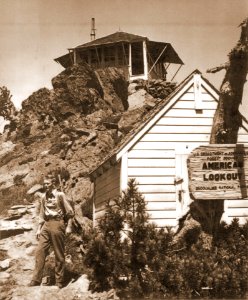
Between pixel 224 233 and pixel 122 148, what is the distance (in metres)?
3.14

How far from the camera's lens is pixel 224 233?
7.38 m

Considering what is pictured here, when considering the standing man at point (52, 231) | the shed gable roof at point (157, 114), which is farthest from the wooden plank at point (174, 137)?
the standing man at point (52, 231)

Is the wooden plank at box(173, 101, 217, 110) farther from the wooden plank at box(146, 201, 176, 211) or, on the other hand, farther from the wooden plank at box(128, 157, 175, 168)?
the wooden plank at box(146, 201, 176, 211)

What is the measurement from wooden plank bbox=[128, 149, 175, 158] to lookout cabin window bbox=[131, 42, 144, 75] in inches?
1315

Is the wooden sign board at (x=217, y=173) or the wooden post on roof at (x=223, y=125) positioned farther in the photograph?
the wooden post on roof at (x=223, y=125)

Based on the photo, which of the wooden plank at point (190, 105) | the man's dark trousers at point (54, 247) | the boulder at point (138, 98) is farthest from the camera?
the boulder at point (138, 98)

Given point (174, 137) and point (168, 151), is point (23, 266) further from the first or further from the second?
point (174, 137)

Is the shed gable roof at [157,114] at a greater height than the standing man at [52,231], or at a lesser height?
greater

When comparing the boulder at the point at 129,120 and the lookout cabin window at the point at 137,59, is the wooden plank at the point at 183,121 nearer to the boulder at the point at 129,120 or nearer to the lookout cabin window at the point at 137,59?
the boulder at the point at 129,120

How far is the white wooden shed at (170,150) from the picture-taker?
30.4 ft

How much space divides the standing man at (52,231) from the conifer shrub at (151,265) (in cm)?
149

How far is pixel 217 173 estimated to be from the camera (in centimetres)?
729

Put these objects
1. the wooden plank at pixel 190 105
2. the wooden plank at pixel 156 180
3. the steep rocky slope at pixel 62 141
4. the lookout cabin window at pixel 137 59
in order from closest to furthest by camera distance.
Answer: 1. the wooden plank at pixel 156 180
2. the wooden plank at pixel 190 105
3. the steep rocky slope at pixel 62 141
4. the lookout cabin window at pixel 137 59

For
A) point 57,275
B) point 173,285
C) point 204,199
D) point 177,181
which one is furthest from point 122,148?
point 173,285
